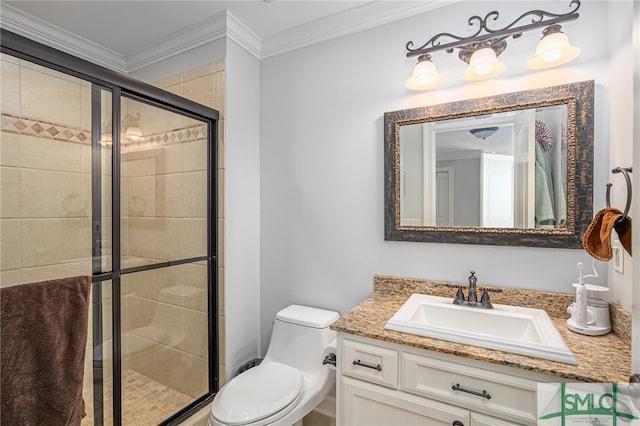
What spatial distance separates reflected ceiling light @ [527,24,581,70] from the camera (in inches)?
49.9

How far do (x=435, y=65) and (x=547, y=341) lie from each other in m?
1.35

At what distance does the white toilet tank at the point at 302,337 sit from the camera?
170cm

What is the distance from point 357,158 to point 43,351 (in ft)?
5.35

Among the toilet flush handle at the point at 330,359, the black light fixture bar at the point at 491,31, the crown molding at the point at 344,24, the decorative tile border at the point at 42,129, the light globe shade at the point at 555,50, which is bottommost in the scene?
the toilet flush handle at the point at 330,359

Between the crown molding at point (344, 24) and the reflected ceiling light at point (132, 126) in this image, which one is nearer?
the reflected ceiling light at point (132, 126)

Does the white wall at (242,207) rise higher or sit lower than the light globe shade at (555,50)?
lower

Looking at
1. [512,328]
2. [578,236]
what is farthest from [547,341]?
[578,236]

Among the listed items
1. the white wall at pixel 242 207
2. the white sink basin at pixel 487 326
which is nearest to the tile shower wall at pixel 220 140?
the white wall at pixel 242 207

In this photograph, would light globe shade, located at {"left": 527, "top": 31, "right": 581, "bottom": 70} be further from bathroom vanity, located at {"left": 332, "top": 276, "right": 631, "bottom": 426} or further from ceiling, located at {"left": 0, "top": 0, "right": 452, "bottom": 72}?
bathroom vanity, located at {"left": 332, "top": 276, "right": 631, "bottom": 426}

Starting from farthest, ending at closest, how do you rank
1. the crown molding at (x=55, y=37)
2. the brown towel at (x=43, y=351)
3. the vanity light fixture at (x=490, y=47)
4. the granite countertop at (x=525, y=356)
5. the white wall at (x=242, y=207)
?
the white wall at (x=242, y=207) < the crown molding at (x=55, y=37) < the vanity light fixture at (x=490, y=47) < the brown towel at (x=43, y=351) < the granite countertop at (x=525, y=356)

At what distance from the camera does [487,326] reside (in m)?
1.37

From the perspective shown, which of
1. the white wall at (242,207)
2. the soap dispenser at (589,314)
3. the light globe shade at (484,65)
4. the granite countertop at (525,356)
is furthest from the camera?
the white wall at (242,207)

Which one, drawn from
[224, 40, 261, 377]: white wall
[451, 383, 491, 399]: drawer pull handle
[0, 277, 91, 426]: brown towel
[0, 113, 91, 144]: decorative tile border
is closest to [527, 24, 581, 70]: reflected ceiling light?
[451, 383, 491, 399]: drawer pull handle

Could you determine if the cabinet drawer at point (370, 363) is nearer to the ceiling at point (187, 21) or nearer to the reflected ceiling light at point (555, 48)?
the reflected ceiling light at point (555, 48)
